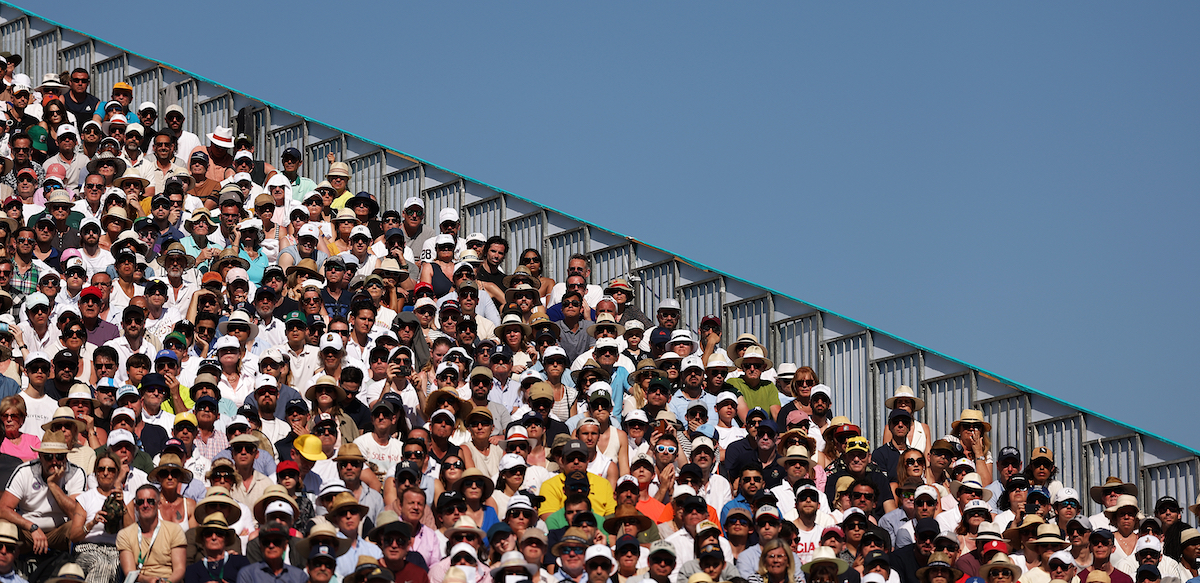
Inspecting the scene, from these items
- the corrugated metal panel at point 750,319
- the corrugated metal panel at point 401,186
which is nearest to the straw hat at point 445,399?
the corrugated metal panel at point 750,319

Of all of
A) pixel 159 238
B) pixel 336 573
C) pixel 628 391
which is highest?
pixel 159 238

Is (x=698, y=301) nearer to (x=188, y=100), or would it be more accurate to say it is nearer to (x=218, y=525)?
(x=188, y=100)

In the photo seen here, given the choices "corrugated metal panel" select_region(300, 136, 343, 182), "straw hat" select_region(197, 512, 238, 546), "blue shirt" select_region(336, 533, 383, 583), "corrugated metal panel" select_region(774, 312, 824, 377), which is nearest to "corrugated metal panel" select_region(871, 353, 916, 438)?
"corrugated metal panel" select_region(774, 312, 824, 377)

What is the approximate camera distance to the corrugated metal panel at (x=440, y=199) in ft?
100

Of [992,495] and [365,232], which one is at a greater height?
[365,232]

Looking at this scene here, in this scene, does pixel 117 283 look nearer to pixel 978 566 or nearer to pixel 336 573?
pixel 336 573

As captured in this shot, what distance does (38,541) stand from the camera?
18.3 metres

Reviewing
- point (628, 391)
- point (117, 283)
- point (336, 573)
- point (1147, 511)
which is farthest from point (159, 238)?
point (1147, 511)

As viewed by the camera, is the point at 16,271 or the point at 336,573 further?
the point at 16,271

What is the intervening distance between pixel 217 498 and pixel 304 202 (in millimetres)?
9192

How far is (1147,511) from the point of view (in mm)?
23078

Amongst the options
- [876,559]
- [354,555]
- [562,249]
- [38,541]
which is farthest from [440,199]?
[38,541]

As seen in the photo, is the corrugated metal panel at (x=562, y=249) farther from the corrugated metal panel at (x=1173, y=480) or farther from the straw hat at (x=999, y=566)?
the straw hat at (x=999, y=566)

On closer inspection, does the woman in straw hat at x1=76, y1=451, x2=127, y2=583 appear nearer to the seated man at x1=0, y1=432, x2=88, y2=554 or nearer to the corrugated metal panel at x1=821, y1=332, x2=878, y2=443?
the seated man at x1=0, y1=432, x2=88, y2=554
